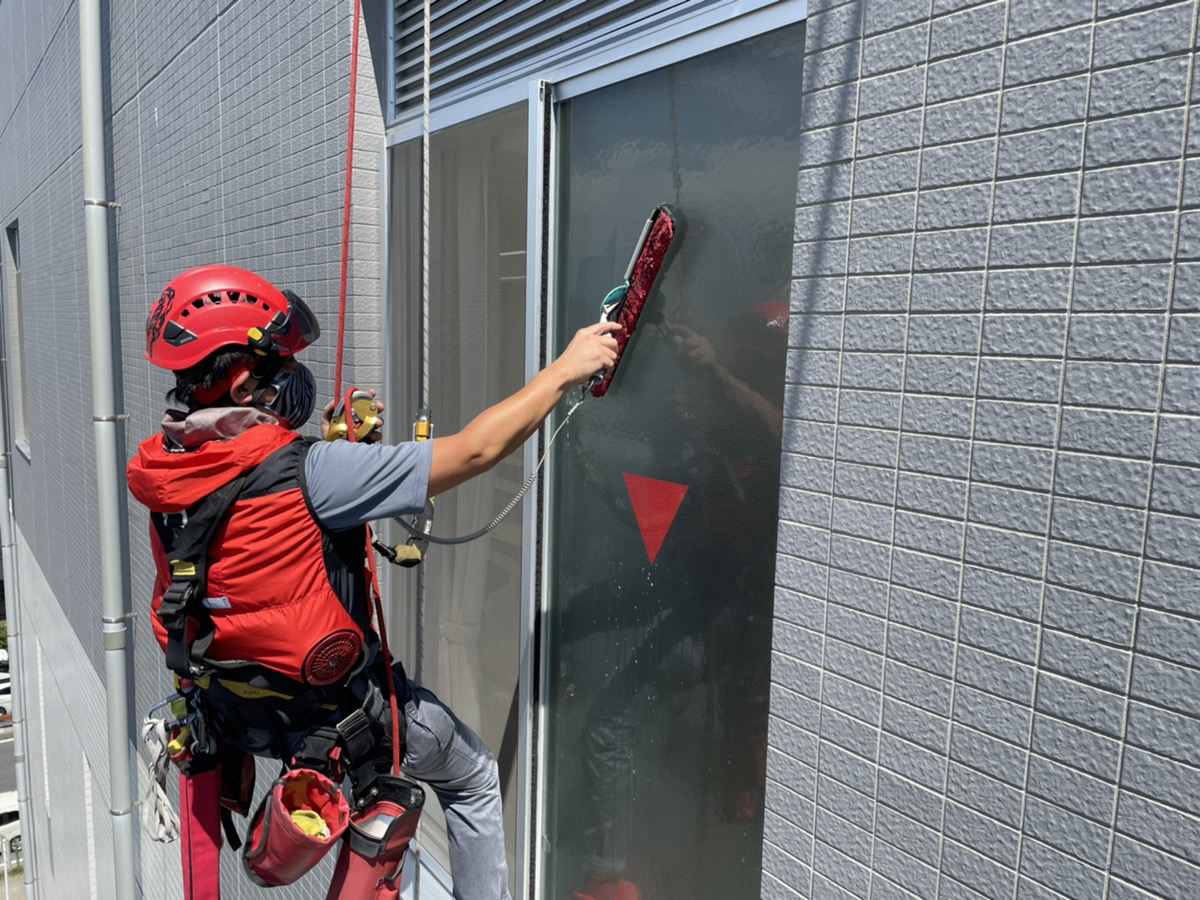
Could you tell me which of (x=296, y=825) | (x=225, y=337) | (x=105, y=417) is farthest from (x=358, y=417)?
(x=105, y=417)

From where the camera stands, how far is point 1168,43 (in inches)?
50.7

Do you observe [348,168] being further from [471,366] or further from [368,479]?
[368,479]

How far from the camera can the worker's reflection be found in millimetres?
2291

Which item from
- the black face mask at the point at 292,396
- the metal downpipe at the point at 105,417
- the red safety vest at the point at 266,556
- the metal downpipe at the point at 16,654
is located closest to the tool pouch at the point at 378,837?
the red safety vest at the point at 266,556

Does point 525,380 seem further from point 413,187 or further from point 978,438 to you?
point 978,438

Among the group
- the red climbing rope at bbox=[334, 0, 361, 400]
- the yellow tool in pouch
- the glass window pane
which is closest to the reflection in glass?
the glass window pane

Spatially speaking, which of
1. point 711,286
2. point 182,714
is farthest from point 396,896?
point 711,286

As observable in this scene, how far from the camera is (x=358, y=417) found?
8.45 ft

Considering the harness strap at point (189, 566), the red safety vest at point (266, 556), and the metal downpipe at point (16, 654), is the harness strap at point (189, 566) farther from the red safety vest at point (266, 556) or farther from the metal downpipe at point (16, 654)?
the metal downpipe at point (16, 654)

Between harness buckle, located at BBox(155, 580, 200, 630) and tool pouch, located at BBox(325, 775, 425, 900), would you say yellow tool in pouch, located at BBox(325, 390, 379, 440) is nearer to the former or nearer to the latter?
harness buckle, located at BBox(155, 580, 200, 630)

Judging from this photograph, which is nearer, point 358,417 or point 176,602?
point 176,602

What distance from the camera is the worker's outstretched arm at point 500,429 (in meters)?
2.08

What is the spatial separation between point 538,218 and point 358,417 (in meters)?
0.88

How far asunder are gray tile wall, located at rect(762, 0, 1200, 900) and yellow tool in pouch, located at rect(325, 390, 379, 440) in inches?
47.8
